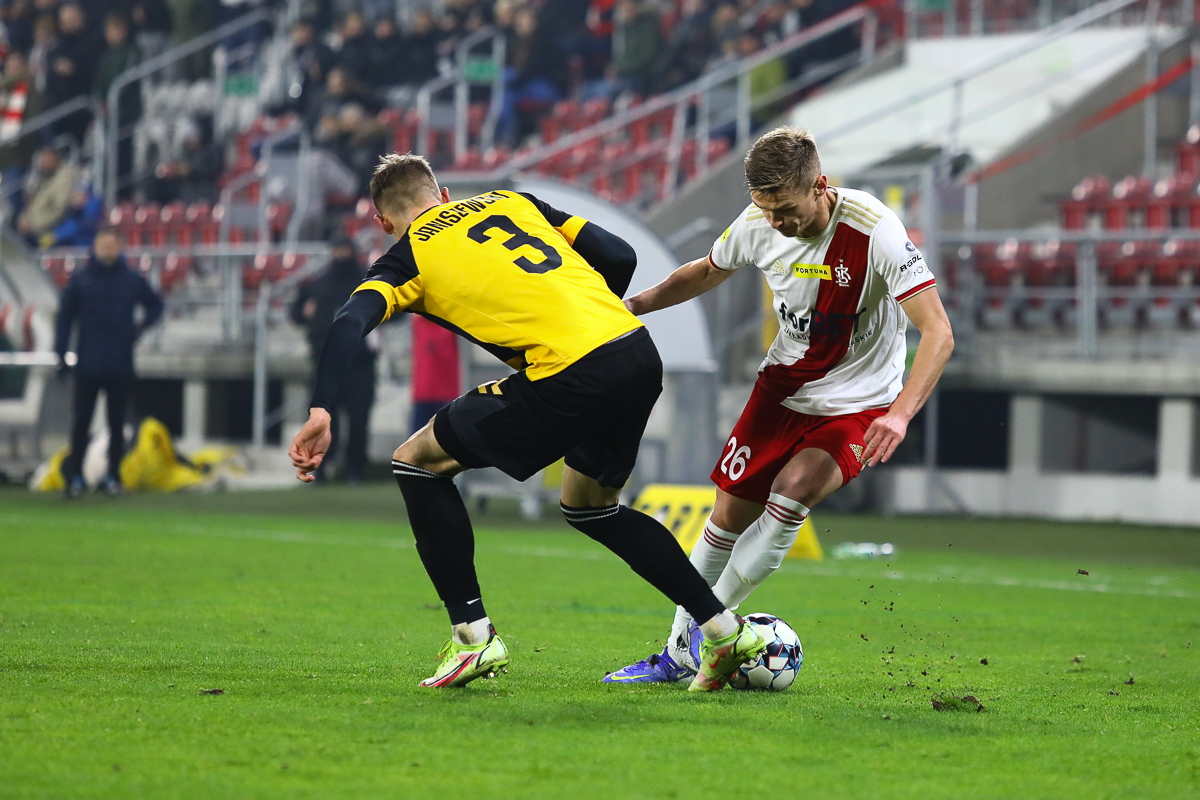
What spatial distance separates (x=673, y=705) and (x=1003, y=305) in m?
10.7

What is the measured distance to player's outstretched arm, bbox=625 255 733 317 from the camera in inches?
212

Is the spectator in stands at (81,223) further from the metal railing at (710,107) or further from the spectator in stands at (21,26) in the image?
the spectator in stands at (21,26)

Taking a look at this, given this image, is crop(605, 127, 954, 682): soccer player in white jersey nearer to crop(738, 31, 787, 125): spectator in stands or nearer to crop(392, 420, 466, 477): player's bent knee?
crop(392, 420, 466, 477): player's bent knee

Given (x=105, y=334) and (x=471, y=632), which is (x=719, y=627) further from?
(x=105, y=334)

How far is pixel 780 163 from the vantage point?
4824 mm

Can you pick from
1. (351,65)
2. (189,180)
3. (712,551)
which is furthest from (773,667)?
(189,180)

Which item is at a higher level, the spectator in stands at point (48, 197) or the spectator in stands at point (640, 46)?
the spectator in stands at point (640, 46)

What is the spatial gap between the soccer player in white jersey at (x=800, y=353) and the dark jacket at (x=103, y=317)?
991cm

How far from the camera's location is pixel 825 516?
44.6 ft

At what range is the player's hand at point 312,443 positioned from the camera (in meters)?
4.41

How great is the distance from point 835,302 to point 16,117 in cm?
2199

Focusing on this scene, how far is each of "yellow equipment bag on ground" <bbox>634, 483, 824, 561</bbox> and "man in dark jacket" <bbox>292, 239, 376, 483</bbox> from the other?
5.34m

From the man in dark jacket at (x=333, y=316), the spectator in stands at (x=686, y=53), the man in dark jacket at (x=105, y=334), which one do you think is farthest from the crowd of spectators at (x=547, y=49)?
the man in dark jacket at (x=105, y=334)

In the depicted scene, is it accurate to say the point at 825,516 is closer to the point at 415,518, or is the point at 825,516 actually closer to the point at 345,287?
the point at 345,287
